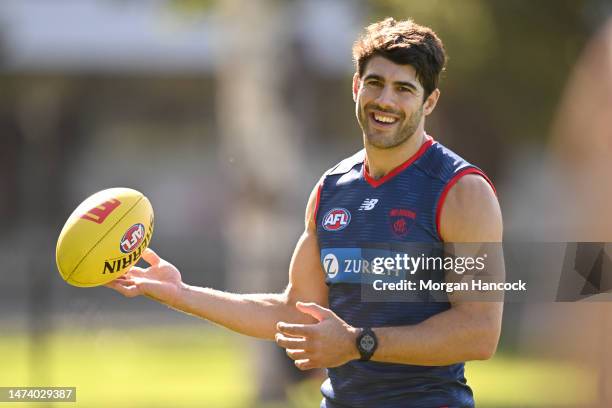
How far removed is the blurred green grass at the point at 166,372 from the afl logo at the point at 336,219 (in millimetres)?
4062

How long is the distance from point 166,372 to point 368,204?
12.4 metres

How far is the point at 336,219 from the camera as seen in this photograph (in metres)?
5.55

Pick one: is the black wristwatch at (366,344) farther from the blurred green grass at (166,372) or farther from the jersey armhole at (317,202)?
the blurred green grass at (166,372)

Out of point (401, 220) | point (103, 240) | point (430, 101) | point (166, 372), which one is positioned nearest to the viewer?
point (401, 220)

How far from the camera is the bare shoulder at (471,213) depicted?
16.7ft

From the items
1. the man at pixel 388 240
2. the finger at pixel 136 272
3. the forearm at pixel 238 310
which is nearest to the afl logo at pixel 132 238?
the finger at pixel 136 272

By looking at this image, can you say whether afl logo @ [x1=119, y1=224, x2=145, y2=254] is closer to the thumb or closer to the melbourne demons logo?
the thumb

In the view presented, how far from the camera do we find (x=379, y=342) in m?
4.95

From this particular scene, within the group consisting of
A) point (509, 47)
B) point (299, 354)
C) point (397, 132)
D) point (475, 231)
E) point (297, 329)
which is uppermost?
point (509, 47)

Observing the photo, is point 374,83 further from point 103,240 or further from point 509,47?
point 509,47

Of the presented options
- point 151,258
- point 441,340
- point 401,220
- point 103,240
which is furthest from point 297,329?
point 103,240

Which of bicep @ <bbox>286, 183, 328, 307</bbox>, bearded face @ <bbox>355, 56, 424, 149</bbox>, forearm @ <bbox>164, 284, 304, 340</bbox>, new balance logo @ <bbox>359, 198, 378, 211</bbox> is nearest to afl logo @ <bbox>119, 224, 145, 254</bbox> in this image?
forearm @ <bbox>164, 284, 304, 340</bbox>

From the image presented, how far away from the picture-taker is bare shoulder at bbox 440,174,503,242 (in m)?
5.08

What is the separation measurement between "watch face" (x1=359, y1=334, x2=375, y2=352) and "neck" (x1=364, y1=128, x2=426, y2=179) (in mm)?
906
